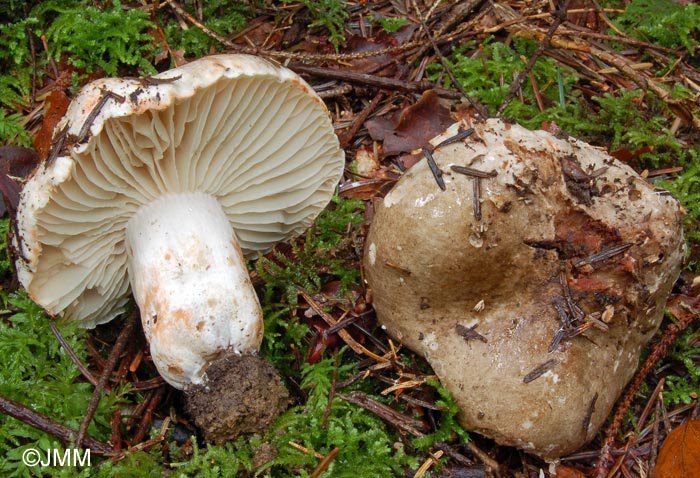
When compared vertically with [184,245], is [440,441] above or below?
below

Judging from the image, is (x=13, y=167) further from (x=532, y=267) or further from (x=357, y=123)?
(x=532, y=267)

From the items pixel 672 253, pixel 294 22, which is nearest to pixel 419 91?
pixel 294 22

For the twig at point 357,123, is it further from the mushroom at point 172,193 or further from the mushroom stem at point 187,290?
the mushroom stem at point 187,290

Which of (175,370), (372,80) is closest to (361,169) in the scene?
(372,80)

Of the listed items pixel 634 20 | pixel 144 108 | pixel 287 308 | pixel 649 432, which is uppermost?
pixel 144 108

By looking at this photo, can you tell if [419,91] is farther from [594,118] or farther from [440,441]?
[440,441]

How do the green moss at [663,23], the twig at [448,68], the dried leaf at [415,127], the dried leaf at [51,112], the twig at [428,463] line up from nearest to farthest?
the twig at [428,463]
the dried leaf at [51,112]
the twig at [448,68]
the dried leaf at [415,127]
the green moss at [663,23]

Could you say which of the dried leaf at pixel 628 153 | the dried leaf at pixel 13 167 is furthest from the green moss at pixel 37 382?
the dried leaf at pixel 628 153
